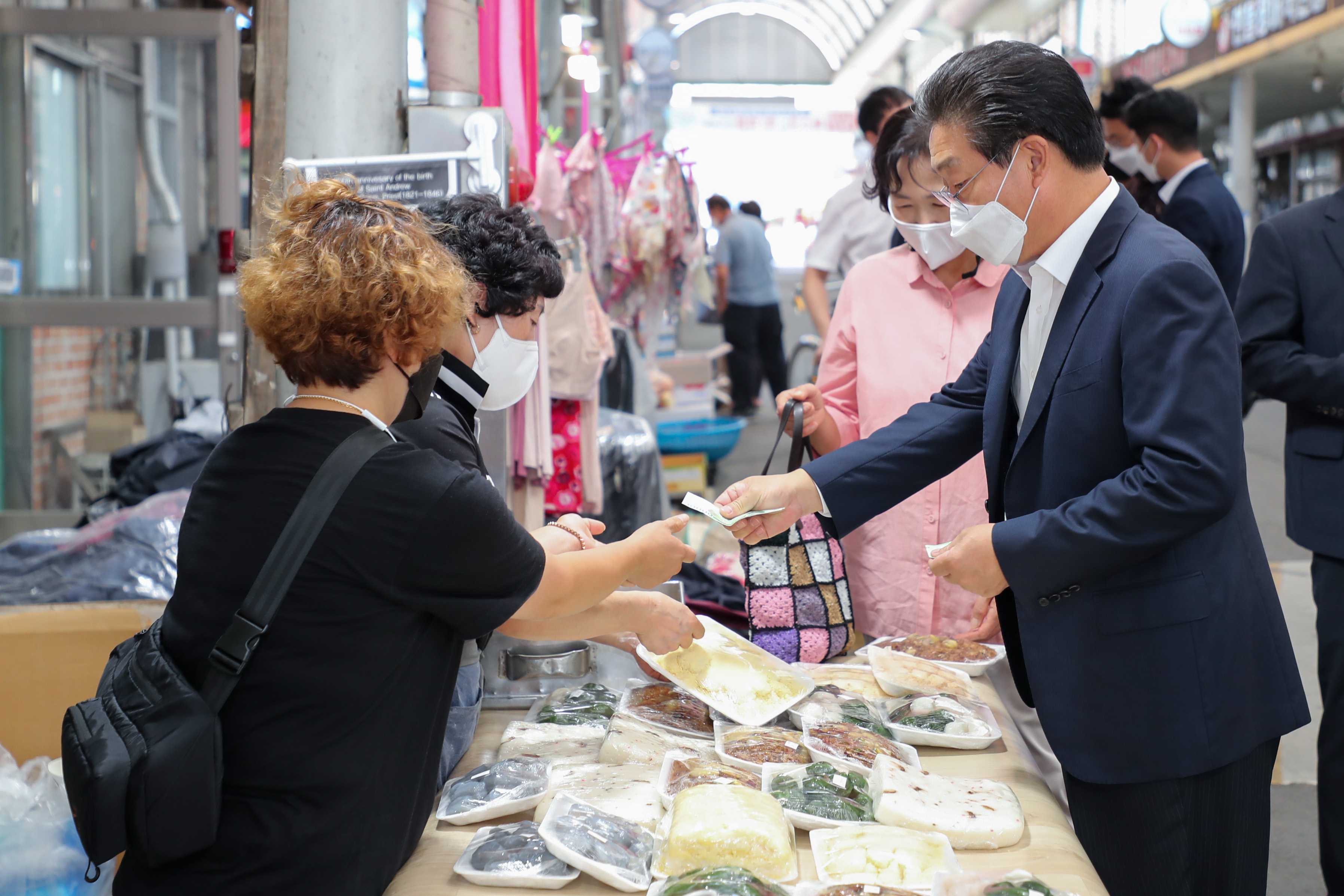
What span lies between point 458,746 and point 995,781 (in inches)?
36.6

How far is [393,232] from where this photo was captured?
152 cm

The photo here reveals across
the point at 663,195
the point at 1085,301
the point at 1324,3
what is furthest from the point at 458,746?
the point at 1324,3

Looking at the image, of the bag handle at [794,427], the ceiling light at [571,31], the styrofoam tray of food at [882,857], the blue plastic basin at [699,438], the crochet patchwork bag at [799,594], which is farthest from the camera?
the ceiling light at [571,31]

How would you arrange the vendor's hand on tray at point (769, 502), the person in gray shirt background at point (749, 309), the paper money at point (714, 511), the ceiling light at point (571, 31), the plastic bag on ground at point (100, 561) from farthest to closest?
the person in gray shirt background at point (749, 309) → the ceiling light at point (571, 31) → the plastic bag on ground at point (100, 561) → the vendor's hand on tray at point (769, 502) → the paper money at point (714, 511)

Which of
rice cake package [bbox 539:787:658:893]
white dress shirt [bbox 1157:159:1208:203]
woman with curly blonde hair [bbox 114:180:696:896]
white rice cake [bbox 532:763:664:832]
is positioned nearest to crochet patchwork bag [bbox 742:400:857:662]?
white rice cake [bbox 532:763:664:832]

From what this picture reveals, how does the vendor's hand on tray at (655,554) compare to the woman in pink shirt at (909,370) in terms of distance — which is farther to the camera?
the woman in pink shirt at (909,370)

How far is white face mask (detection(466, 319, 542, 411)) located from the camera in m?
2.26

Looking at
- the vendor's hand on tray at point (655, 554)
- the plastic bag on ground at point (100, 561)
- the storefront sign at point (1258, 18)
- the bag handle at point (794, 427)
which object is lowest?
the plastic bag on ground at point (100, 561)

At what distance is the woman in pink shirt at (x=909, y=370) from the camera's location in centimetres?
264

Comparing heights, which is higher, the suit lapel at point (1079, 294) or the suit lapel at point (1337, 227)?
the suit lapel at point (1337, 227)

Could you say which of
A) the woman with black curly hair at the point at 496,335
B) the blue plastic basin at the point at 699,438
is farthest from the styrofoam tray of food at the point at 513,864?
the blue plastic basin at the point at 699,438

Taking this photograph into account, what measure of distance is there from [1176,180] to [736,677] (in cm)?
333

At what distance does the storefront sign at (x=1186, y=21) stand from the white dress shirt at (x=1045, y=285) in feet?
41.2

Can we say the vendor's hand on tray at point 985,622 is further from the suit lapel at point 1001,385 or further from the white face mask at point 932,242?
the white face mask at point 932,242
